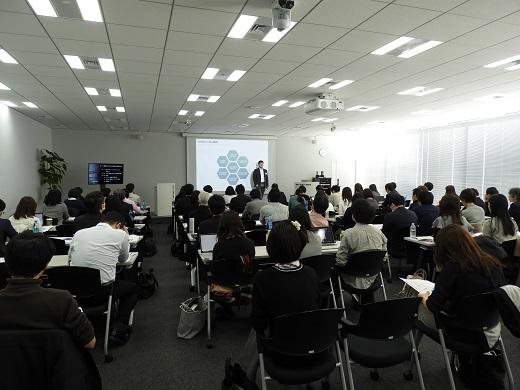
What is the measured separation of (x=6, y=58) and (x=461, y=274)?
18.6 feet

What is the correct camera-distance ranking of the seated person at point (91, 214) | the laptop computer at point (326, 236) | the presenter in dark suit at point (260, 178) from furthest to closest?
the presenter in dark suit at point (260, 178) → the laptop computer at point (326, 236) → the seated person at point (91, 214)

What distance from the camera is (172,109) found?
814 cm

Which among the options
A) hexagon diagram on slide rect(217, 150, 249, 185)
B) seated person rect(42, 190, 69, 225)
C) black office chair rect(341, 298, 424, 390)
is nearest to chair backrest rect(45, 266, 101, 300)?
black office chair rect(341, 298, 424, 390)

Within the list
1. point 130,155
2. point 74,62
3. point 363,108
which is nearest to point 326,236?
point 74,62

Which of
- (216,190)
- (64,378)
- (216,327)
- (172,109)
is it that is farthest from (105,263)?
(216,190)

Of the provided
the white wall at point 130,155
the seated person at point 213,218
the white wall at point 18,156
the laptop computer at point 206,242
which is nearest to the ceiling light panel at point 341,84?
the seated person at point 213,218

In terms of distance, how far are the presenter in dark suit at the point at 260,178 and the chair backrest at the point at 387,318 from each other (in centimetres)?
1023

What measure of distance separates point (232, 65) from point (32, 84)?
362 centimetres

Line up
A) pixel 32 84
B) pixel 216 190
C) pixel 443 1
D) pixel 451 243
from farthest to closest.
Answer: pixel 216 190 < pixel 32 84 < pixel 443 1 < pixel 451 243

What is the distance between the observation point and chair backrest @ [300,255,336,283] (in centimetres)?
332

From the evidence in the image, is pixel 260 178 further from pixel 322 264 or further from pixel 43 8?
pixel 43 8

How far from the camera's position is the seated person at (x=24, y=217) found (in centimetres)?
448

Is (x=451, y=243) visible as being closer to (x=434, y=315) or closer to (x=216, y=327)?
(x=434, y=315)

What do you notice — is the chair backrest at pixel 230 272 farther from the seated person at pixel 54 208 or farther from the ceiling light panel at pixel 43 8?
the seated person at pixel 54 208
